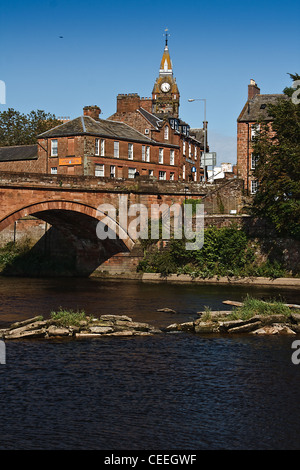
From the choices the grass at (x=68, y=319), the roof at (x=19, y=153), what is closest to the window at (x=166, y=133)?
the roof at (x=19, y=153)

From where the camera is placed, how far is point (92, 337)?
27016 millimetres

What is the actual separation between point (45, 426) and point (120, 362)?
663 cm

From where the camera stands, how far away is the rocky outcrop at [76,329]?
26859mm

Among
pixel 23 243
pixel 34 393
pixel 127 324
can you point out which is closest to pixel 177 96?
pixel 23 243

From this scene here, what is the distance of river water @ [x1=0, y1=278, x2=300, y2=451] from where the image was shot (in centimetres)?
1572

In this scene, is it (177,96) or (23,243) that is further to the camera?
(177,96)

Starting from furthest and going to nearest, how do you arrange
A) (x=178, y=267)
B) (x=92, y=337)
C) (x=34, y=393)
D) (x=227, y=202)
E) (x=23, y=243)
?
1. (x=23, y=243)
2. (x=227, y=202)
3. (x=178, y=267)
4. (x=92, y=337)
5. (x=34, y=393)

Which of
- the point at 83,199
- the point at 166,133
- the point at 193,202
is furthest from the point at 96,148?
the point at 83,199

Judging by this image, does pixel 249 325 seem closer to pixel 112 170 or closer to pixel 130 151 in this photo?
pixel 112 170
